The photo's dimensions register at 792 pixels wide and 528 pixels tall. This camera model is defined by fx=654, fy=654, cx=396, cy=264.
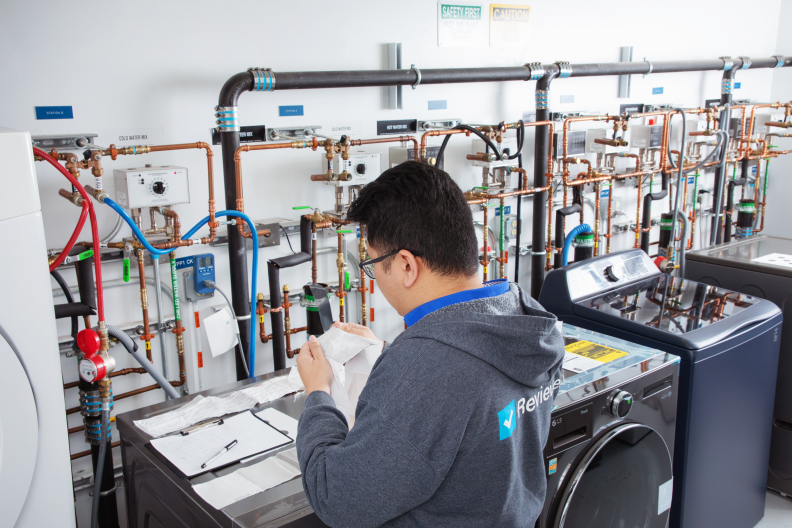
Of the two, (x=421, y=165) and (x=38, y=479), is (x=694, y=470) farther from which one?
(x=38, y=479)

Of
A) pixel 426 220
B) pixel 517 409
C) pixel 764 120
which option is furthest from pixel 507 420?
pixel 764 120

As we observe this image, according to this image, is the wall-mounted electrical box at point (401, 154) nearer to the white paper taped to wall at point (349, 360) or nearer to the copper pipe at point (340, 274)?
the copper pipe at point (340, 274)

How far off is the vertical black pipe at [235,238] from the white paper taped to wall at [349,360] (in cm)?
101

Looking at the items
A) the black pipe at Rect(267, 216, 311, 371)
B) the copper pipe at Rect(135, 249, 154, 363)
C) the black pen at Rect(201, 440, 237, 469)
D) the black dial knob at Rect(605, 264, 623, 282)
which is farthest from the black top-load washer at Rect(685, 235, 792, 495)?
the copper pipe at Rect(135, 249, 154, 363)

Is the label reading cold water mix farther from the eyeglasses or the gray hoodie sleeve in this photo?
the gray hoodie sleeve

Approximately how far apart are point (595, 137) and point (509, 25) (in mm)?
780

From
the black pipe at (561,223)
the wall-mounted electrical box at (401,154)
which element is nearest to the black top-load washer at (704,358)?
the black pipe at (561,223)

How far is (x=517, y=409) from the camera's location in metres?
1.06

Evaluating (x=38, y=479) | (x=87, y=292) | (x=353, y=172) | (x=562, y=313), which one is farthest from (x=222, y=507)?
(x=353, y=172)

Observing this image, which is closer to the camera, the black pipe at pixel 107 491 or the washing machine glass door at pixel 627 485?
the washing machine glass door at pixel 627 485

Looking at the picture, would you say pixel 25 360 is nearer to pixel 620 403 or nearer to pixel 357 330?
pixel 357 330

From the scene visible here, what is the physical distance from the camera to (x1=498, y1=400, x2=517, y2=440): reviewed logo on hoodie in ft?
3.31

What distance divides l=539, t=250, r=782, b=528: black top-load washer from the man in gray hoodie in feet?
3.16

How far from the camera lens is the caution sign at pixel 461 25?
2928 mm
